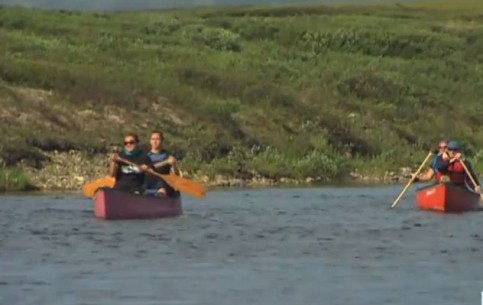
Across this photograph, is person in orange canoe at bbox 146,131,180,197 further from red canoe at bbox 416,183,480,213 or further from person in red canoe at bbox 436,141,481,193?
person in red canoe at bbox 436,141,481,193

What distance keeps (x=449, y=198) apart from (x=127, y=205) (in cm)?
670

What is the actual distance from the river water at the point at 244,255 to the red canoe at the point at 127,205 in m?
0.28

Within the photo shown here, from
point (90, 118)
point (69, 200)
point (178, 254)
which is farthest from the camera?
point (90, 118)

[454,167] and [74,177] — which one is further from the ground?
[454,167]

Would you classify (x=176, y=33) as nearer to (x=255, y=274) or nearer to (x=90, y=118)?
(x=90, y=118)

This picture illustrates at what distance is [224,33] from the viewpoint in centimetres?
6306

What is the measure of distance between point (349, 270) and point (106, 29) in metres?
40.9

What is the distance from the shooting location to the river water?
60.9 ft

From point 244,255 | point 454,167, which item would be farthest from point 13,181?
point 244,255

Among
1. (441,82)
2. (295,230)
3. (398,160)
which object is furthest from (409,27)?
(295,230)

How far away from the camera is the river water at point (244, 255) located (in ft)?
60.9

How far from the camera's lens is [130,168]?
2881cm

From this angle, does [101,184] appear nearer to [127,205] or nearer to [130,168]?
[130,168]

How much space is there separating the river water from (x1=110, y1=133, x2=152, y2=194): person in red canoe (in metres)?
0.84
